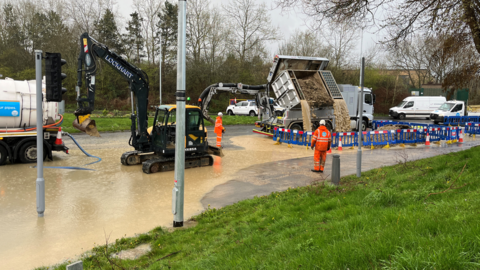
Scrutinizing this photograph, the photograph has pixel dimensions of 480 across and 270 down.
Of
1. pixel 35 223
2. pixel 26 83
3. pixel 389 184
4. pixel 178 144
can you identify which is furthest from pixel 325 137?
pixel 26 83

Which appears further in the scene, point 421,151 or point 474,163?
point 421,151

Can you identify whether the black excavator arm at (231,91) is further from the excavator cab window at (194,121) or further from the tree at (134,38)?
the tree at (134,38)

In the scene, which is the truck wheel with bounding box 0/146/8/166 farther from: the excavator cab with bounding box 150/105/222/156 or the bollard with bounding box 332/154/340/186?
the bollard with bounding box 332/154/340/186

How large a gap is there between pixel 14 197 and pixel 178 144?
4803 millimetres

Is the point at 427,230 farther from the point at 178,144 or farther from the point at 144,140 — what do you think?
the point at 144,140

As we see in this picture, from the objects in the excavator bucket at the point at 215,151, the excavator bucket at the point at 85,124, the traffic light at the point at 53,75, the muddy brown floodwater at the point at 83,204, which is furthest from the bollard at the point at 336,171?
the excavator bucket at the point at 85,124

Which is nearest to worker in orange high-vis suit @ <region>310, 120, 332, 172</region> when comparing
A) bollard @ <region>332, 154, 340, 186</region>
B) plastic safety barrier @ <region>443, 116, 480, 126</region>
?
bollard @ <region>332, 154, 340, 186</region>

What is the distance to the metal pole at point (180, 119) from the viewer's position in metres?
6.04

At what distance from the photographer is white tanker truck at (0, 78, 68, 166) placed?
11328 millimetres

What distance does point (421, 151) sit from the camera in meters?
15.3

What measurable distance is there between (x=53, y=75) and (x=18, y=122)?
20.0ft

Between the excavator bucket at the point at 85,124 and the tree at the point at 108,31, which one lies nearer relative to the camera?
the excavator bucket at the point at 85,124

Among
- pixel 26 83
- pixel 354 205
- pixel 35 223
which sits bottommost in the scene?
pixel 35 223

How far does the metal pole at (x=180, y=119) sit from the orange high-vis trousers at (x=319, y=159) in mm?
5726
